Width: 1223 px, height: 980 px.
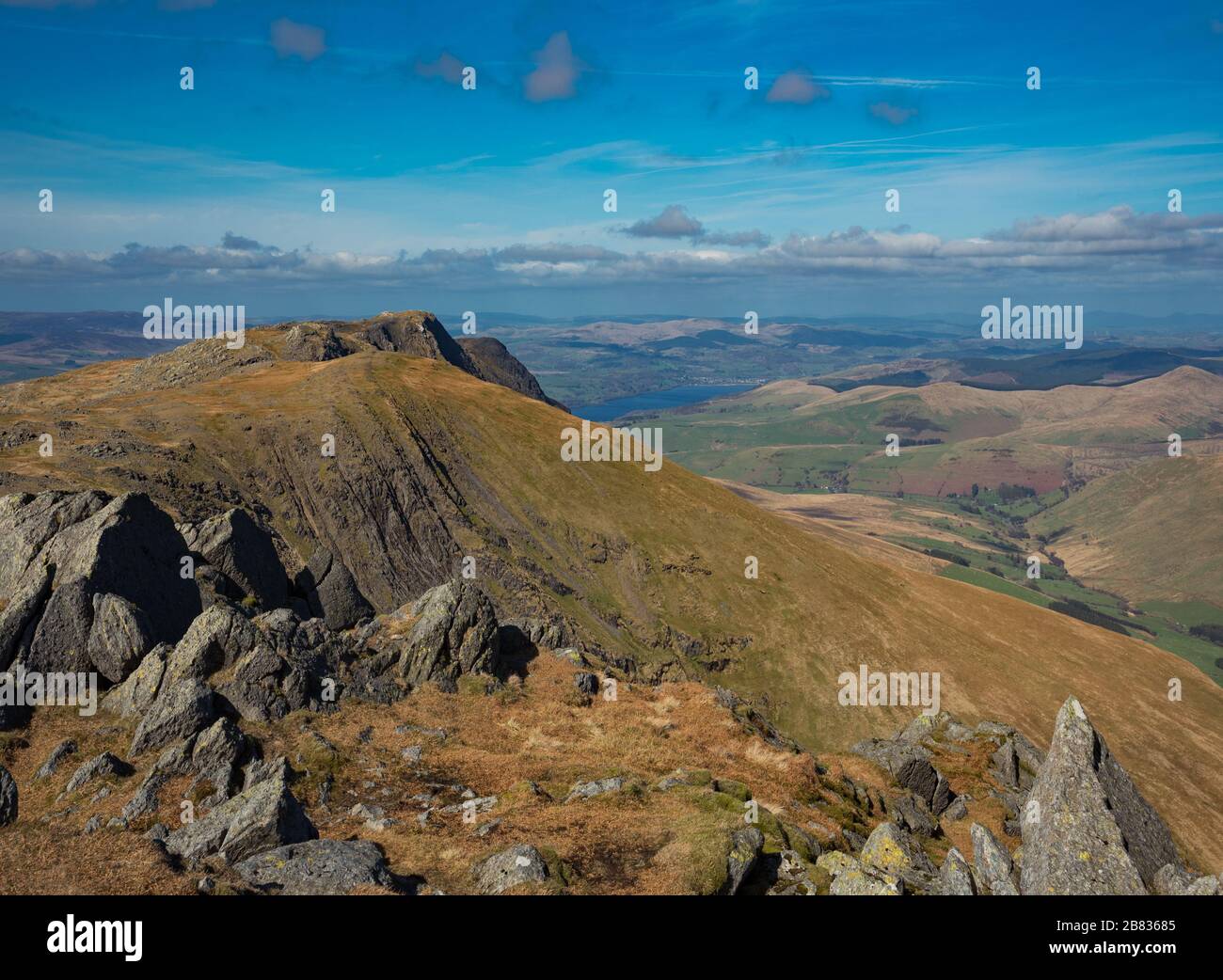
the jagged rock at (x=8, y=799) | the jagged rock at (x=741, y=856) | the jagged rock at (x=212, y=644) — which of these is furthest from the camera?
the jagged rock at (x=212, y=644)

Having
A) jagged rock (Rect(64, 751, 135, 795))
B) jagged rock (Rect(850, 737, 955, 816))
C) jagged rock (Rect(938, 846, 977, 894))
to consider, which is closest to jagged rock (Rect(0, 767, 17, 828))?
jagged rock (Rect(64, 751, 135, 795))

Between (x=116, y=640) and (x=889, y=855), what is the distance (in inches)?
1463

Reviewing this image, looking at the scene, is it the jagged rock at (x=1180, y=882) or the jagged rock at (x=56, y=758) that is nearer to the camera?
the jagged rock at (x=1180, y=882)

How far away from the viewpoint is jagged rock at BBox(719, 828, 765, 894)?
878 inches

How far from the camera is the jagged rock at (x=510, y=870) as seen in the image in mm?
20969

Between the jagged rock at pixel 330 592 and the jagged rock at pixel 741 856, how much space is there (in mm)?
38729

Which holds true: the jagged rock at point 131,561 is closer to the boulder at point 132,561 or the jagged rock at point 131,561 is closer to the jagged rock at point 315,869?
the boulder at point 132,561

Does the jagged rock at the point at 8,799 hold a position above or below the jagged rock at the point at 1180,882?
above

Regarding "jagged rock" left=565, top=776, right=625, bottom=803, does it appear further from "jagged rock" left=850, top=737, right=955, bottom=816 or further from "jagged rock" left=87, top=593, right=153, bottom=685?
"jagged rock" left=87, top=593, right=153, bottom=685

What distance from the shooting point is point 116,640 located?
36125 mm

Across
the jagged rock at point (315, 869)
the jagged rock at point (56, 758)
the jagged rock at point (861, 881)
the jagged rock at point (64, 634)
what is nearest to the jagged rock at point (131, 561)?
the jagged rock at point (64, 634)
